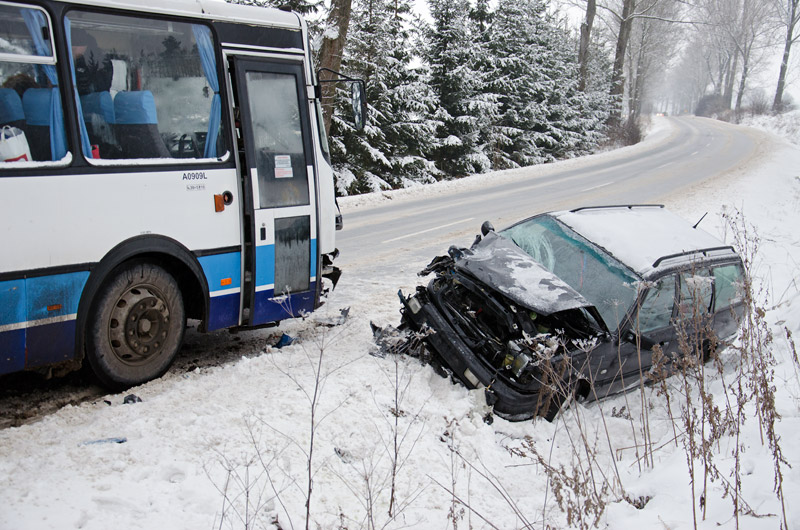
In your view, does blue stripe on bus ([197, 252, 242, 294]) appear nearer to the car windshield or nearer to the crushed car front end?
the crushed car front end

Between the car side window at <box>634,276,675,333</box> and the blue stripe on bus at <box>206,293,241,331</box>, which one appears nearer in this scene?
the blue stripe on bus at <box>206,293,241,331</box>

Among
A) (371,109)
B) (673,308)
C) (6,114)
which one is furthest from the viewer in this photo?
(371,109)

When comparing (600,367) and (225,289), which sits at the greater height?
(225,289)

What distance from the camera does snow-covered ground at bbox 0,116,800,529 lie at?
321cm

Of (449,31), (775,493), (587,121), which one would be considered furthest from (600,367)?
(587,121)

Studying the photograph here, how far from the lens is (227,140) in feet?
17.3

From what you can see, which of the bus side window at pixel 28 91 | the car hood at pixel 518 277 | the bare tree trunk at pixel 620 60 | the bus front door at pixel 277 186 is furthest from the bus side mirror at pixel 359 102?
the bare tree trunk at pixel 620 60

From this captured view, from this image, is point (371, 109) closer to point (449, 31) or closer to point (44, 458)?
point (449, 31)

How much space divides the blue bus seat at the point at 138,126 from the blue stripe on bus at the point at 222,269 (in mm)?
951

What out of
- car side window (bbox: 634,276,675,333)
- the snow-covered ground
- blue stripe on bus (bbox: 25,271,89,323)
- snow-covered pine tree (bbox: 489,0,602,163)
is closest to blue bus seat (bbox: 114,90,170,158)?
blue stripe on bus (bbox: 25,271,89,323)

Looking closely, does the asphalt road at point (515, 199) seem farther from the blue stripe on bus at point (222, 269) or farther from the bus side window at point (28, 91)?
the bus side window at point (28, 91)

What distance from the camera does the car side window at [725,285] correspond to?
6288 mm

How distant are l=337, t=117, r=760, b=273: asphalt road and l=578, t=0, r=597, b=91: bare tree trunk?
5.20 meters

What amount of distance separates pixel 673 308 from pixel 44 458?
5275 millimetres
